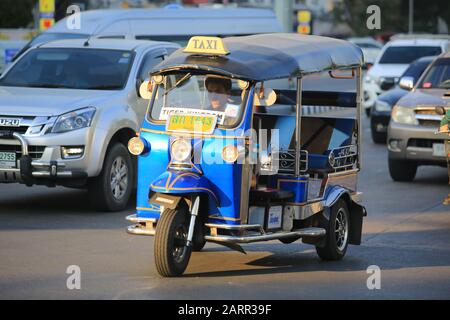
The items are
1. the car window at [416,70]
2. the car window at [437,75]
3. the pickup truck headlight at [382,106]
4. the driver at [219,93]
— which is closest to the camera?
the driver at [219,93]

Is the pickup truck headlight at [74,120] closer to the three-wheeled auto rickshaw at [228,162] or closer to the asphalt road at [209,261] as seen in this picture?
the asphalt road at [209,261]

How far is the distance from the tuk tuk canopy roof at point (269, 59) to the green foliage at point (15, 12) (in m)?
30.0

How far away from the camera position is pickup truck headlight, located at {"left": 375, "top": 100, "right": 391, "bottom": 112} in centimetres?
2070

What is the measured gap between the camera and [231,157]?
8805mm

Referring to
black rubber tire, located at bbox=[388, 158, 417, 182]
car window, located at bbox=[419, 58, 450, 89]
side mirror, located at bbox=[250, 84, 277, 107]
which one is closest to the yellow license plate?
side mirror, located at bbox=[250, 84, 277, 107]

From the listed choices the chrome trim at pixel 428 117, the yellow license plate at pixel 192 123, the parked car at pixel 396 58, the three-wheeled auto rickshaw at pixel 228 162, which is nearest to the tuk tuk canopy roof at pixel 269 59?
the three-wheeled auto rickshaw at pixel 228 162

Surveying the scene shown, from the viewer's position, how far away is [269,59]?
9.18 m

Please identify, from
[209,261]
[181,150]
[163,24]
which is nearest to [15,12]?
[163,24]

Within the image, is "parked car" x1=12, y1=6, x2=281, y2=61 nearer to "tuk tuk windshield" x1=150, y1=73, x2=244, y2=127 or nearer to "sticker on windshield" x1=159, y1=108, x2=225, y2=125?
"tuk tuk windshield" x1=150, y1=73, x2=244, y2=127

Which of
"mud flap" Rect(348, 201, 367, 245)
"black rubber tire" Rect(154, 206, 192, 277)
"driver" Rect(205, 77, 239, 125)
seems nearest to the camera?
"black rubber tire" Rect(154, 206, 192, 277)

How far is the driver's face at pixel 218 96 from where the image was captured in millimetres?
9195

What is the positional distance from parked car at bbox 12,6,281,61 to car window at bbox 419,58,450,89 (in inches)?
225
